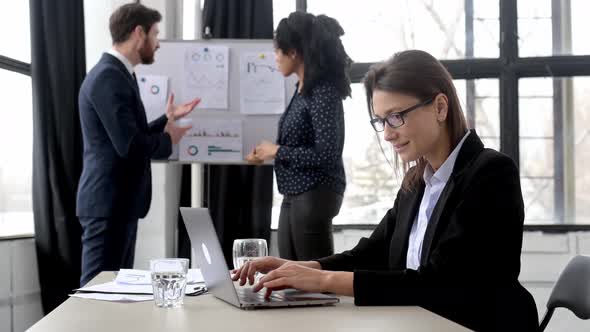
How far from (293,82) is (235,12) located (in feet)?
1.87

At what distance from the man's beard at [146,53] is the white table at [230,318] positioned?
1.90 m

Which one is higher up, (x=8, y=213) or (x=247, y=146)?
(x=247, y=146)

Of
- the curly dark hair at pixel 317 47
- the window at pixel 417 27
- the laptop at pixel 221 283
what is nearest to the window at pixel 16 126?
the curly dark hair at pixel 317 47

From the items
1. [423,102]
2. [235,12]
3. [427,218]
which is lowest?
[427,218]

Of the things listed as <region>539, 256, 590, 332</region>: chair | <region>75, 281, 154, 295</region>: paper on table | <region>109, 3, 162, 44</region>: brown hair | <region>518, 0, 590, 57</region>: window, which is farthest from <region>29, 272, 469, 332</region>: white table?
<region>518, 0, 590, 57</region>: window

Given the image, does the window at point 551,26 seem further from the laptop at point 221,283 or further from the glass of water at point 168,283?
the glass of water at point 168,283

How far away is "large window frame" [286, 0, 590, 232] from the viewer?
3.91 m

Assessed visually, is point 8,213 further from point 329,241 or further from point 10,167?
point 329,241

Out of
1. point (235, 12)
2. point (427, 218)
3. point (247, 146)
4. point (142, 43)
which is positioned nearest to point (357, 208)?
point (247, 146)

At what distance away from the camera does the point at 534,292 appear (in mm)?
3793

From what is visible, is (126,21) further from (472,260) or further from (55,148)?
(472,260)

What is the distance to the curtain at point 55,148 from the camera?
11.5 feet

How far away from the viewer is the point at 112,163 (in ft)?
9.80

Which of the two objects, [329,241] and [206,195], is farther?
[206,195]
